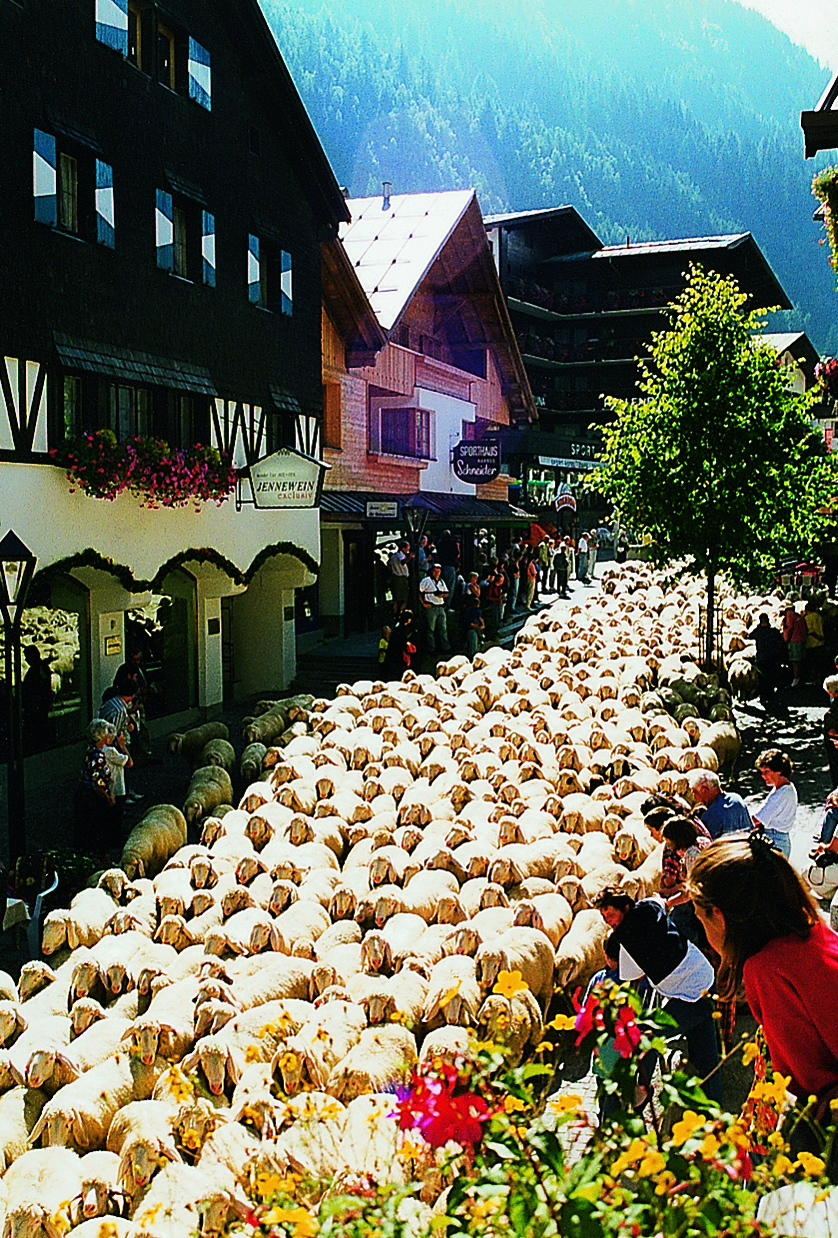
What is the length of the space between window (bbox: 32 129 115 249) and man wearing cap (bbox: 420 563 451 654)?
34.7 ft

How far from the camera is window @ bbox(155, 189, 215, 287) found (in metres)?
18.8

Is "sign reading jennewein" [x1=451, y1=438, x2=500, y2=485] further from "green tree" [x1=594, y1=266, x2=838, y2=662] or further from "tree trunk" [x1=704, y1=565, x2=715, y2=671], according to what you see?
"tree trunk" [x1=704, y1=565, x2=715, y2=671]

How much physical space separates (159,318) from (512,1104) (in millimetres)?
17091

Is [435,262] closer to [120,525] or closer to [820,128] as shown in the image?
[120,525]

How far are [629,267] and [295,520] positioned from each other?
51224 mm

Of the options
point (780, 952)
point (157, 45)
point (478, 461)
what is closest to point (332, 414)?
point (478, 461)

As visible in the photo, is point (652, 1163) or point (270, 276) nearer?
point (652, 1163)

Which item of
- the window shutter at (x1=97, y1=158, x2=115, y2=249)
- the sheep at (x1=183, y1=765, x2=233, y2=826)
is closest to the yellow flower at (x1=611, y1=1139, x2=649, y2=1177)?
the sheep at (x1=183, y1=765, x2=233, y2=826)

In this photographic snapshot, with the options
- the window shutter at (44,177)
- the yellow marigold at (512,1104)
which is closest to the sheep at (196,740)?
the window shutter at (44,177)

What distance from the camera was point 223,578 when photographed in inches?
889

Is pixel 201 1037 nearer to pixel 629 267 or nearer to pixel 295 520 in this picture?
pixel 295 520

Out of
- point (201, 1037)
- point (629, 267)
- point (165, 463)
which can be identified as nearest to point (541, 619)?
point (165, 463)

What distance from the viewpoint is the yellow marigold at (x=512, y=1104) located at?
327 cm

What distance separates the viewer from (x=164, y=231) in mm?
18750
